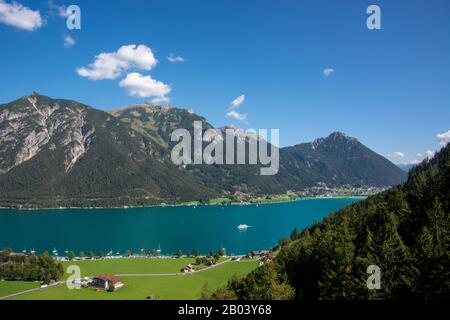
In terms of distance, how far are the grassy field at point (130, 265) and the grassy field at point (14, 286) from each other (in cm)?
700

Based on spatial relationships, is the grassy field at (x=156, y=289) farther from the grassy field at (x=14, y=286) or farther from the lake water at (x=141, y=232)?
the lake water at (x=141, y=232)

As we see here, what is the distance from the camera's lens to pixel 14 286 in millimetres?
66125

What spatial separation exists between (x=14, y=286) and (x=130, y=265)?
2333 centimetres

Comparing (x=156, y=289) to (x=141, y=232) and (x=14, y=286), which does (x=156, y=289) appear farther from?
(x=141, y=232)

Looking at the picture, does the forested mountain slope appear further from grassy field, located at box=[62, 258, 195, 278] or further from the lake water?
the lake water

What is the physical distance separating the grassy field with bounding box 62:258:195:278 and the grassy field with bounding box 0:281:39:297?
23.0 feet

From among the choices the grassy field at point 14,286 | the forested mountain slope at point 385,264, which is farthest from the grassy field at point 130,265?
the forested mountain slope at point 385,264

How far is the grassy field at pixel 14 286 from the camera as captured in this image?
205ft

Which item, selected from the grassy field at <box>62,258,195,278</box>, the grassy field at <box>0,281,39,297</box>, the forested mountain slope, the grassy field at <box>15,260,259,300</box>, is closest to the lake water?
the grassy field at <box>62,258,195,278</box>
